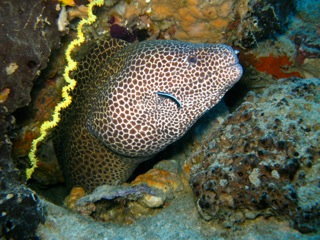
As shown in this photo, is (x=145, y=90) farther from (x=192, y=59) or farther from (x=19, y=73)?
(x=19, y=73)

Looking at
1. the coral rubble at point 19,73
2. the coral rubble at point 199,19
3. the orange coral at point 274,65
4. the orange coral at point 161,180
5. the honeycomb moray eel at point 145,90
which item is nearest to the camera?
the coral rubble at point 19,73

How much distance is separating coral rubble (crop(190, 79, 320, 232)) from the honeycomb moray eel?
1.77 feet

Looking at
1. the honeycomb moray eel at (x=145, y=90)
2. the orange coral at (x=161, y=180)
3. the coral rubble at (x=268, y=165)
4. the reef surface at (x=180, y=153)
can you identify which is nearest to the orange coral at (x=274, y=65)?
the reef surface at (x=180, y=153)

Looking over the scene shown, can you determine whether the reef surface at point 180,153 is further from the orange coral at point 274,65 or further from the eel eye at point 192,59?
the eel eye at point 192,59

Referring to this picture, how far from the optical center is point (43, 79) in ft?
12.0

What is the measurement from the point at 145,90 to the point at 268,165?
1.62m

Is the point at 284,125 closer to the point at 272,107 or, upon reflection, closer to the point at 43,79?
the point at 272,107

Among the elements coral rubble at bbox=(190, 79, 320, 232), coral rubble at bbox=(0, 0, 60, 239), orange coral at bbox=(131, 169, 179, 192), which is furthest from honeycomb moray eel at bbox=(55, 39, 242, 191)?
coral rubble at bbox=(0, 0, 60, 239)

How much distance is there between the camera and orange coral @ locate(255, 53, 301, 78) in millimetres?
4938

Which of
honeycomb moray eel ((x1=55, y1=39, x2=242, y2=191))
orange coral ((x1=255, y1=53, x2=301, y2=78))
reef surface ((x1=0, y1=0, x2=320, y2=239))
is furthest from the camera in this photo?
orange coral ((x1=255, y1=53, x2=301, y2=78))

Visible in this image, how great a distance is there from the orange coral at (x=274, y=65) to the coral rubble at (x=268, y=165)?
6.21ft

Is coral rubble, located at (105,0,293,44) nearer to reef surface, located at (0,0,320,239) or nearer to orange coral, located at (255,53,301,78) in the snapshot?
reef surface, located at (0,0,320,239)

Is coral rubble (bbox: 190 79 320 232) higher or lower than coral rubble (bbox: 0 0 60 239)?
lower

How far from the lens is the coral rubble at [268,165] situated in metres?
2.26
